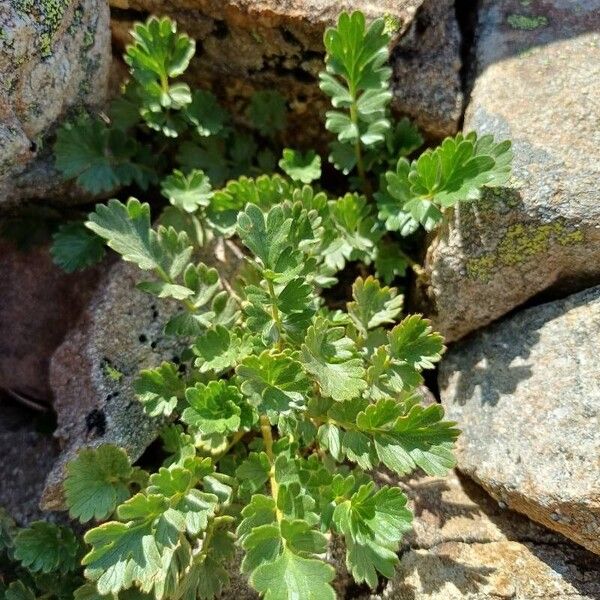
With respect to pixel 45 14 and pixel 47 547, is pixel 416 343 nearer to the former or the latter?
pixel 47 547

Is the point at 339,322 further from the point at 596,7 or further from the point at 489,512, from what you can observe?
the point at 596,7

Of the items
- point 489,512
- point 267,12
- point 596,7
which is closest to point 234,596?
point 489,512

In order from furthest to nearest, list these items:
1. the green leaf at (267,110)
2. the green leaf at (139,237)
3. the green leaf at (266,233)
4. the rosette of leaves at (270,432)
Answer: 1. the green leaf at (267,110)
2. the green leaf at (139,237)
3. the green leaf at (266,233)
4. the rosette of leaves at (270,432)

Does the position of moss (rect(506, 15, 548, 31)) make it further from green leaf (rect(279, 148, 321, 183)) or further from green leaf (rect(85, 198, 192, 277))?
green leaf (rect(85, 198, 192, 277))

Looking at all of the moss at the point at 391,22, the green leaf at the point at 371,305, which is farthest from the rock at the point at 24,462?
the moss at the point at 391,22

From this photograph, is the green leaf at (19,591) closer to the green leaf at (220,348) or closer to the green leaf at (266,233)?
the green leaf at (220,348)

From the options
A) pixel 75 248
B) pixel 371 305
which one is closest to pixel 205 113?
pixel 75 248
